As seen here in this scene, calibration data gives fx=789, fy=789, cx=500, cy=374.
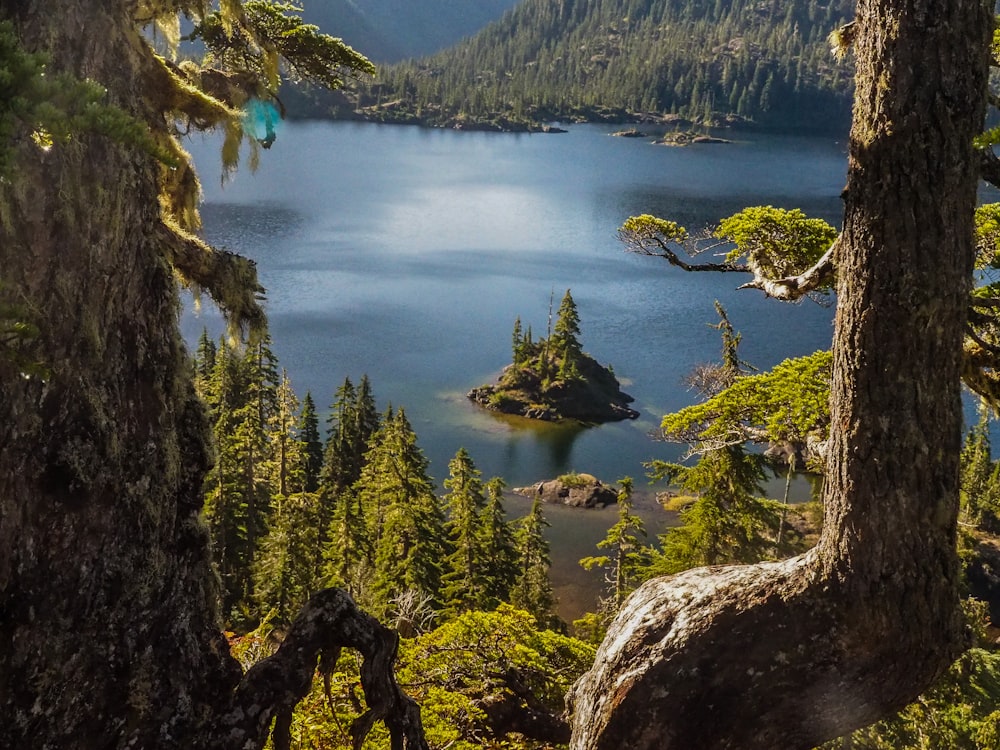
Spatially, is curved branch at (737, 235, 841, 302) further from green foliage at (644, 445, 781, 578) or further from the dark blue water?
the dark blue water

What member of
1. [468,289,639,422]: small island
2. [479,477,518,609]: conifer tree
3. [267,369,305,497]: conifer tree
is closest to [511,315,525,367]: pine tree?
[468,289,639,422]: small island

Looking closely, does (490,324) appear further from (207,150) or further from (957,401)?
(207,150)

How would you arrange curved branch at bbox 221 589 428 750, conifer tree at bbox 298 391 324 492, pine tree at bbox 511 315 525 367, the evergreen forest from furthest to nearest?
1. pine tree at bbox 511 315 525 367
2. conifer tree at bbox 298 391 324 492
3. curved branch at bbox 221 589 428 750
4. the evergreen forest

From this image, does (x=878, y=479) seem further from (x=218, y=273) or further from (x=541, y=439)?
(x=541, y=439)

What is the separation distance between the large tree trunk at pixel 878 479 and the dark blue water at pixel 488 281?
34.9 m

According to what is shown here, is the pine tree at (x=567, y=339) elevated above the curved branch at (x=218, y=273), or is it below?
below

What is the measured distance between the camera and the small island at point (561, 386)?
48.5 metres

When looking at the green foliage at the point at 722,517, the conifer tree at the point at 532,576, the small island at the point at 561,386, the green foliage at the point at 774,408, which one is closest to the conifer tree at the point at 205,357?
the small island at the point at 561,386

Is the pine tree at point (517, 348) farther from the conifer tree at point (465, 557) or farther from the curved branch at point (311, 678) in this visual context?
the curved branch at point (311, 678)

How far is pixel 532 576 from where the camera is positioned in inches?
954

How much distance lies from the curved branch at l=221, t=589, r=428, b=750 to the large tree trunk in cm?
130

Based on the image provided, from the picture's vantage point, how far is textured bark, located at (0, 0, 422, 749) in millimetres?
4035

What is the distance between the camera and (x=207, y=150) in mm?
101312

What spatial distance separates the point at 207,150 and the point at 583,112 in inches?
4086
